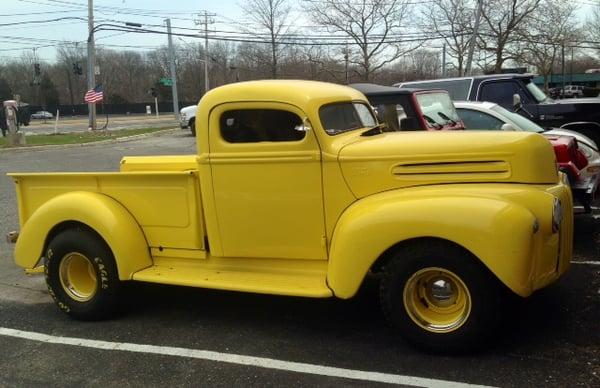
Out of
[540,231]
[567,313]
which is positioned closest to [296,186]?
[540,231]

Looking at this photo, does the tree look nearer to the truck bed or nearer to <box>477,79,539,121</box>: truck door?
<box>477,79,539,121</box>: truck door

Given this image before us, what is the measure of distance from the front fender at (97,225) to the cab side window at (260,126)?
1.13m

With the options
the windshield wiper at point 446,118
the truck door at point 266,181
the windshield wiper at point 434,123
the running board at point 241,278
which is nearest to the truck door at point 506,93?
the windshield wiper at point 446,118

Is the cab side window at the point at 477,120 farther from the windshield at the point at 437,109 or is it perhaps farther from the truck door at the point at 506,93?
the truck door at the point at 506,93

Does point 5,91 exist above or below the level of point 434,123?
above

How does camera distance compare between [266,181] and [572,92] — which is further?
[572,92]

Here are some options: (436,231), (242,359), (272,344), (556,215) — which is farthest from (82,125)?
(556,215)

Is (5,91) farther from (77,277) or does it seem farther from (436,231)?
(436,231)

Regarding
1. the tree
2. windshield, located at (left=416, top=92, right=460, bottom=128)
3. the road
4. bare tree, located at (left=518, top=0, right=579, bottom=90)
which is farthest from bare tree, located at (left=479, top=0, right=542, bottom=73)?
the tree

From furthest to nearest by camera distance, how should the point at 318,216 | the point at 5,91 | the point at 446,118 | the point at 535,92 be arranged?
1. the point at 5,91
2. the point at 535,92
3. the point at 446,118
4. the point at 318,216

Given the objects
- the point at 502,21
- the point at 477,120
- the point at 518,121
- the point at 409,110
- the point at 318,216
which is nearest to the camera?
the point at 318,216

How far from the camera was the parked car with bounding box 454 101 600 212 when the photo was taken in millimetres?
6805

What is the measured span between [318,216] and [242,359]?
43.9 inches

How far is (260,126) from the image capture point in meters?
4.44
